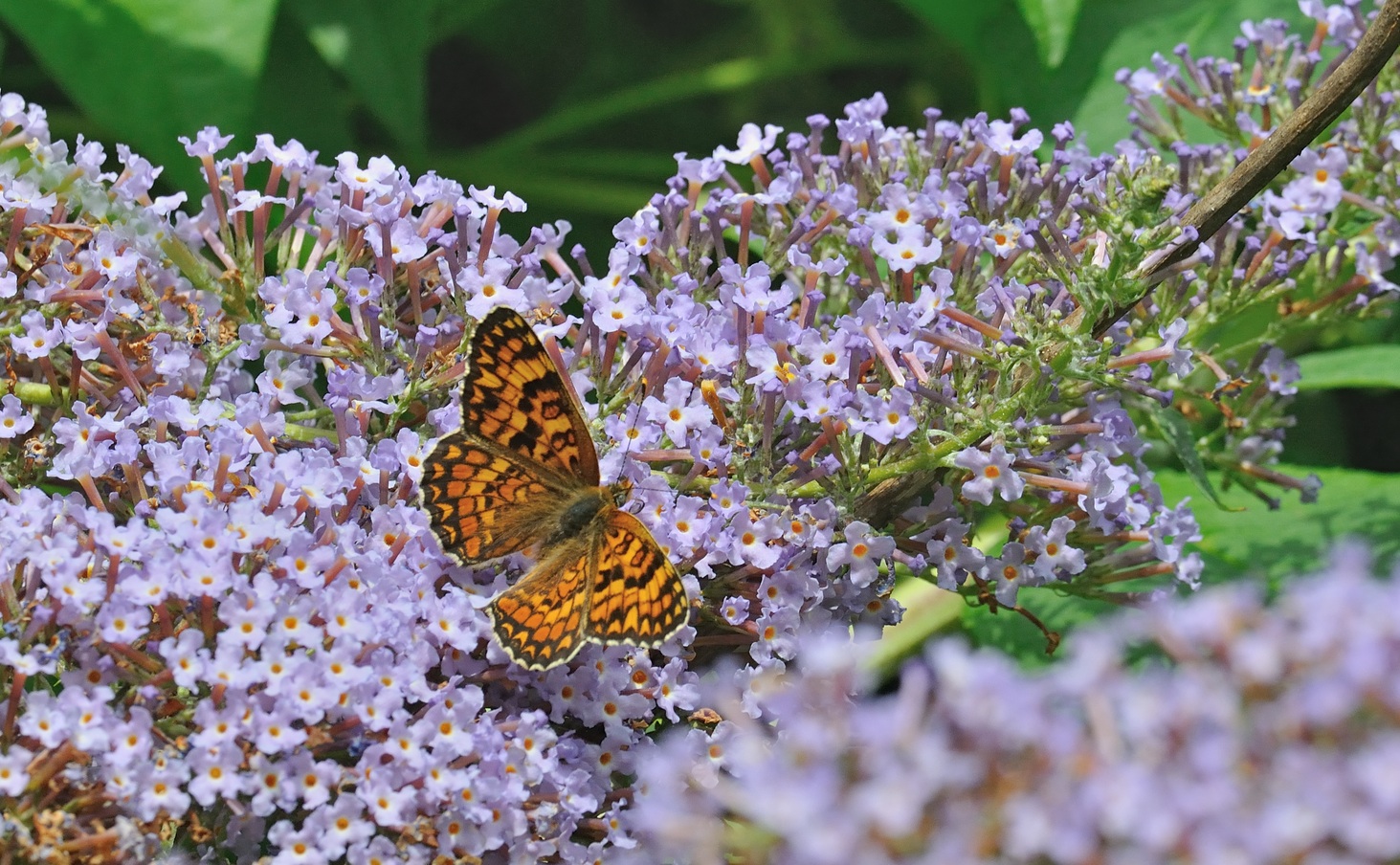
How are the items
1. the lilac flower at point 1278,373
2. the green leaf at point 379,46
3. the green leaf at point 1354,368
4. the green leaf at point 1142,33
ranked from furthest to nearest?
the green leaf at point 379,46
the green leaf at point 1142,33
the green leaf at point 1354,368
the lilac flower at point 1278,373

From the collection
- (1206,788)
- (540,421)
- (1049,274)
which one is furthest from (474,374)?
(1206,788)

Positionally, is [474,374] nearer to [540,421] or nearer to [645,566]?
[540,421]

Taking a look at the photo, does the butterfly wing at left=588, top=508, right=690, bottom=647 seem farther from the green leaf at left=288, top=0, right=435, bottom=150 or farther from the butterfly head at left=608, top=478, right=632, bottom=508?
the green leaf at left=288, top=0, right=435, bottom=150

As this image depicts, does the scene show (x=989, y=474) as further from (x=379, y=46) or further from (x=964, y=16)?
(x=379, y=46)

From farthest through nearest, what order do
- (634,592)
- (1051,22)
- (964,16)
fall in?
(964,16), (1051,22), (634,592)

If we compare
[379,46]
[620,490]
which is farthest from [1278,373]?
[379,46]

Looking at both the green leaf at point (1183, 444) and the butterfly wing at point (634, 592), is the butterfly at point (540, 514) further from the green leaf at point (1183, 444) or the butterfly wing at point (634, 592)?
the green leaf at point (1183, 444)

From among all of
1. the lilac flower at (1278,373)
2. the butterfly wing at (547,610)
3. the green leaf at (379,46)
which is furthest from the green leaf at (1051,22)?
the green leaf at (379,46)
